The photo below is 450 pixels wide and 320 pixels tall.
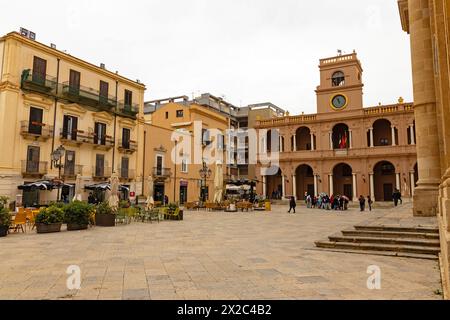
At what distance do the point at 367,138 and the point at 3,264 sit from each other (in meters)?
39.2

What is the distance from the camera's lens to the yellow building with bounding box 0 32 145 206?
22.5 metres

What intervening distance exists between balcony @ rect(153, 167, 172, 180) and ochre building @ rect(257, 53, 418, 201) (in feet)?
47.7

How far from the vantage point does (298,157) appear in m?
42.1

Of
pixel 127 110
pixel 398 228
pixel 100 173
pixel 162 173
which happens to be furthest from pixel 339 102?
pixel 398 228

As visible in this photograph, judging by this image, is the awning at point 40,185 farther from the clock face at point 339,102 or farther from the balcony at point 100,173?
the clock face at point 339,102

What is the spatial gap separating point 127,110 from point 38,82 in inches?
330

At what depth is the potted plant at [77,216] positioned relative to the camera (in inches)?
492

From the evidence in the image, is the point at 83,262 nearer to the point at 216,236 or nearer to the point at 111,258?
the point at 111,258

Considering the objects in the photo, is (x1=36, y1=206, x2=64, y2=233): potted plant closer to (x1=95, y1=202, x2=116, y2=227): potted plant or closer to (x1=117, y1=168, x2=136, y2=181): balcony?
(x1=95, y1=202, x2=116, y2=227): potted plant

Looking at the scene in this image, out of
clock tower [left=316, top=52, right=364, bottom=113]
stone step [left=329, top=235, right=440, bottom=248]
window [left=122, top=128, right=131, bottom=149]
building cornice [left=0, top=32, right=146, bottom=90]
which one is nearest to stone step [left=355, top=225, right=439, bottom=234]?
stone step [left=329, top=235, right=440, bottom=248]

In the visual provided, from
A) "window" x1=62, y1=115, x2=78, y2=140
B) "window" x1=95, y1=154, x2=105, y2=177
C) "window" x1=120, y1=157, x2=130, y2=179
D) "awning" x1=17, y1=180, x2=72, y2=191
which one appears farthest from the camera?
"window" x1=120, y1=157, x2=130, y2=179

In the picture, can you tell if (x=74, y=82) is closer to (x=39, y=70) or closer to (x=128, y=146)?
(x=39, y=70)

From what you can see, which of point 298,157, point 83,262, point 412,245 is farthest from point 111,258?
point 298,157

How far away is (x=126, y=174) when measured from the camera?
Answer: 1195 inches
